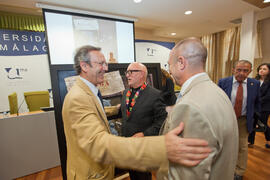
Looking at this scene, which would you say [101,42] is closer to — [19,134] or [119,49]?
[119,49]

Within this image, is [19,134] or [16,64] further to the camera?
[16,64]

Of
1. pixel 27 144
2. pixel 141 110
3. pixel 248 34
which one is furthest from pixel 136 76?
pixel 248 34

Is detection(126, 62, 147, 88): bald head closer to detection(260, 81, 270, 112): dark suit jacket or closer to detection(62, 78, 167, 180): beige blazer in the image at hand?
detection(62, 78, 167, 180): beige blazer

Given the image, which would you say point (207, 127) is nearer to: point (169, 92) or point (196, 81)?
point (196, 81)

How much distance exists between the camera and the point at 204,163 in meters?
0.57

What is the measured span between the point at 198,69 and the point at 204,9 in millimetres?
3721

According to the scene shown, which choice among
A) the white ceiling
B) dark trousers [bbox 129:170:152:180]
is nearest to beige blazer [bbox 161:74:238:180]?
dark trousers [bbox 129:170:152:180]

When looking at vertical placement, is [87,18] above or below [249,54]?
above

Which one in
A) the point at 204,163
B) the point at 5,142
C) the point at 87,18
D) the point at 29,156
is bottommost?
the point at 29,156

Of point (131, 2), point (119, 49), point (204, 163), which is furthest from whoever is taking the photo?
point (119, 49)

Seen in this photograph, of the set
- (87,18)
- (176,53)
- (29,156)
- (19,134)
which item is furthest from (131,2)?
(29,156)

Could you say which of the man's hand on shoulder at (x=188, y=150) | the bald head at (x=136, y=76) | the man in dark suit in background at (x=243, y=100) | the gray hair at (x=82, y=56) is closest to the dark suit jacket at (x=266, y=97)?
the man in dark suit in background at (x=243, y=100)

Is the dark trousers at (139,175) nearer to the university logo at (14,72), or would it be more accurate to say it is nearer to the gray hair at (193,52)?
the gray hair at (193,52)

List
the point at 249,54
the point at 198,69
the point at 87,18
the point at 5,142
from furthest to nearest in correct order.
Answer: the point at 249,54 < the point at 87,18 < the point at 5,142 < the point at 198,69
